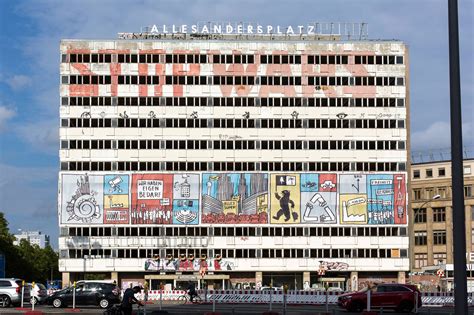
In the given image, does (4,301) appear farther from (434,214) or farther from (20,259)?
(434,214)

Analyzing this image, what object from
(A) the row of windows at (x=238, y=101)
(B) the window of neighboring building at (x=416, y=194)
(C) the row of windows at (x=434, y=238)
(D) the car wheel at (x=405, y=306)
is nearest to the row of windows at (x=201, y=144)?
(A) the row of windows at (x=238, y=101)

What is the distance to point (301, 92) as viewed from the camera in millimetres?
122938

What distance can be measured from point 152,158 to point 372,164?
2958 centimetres

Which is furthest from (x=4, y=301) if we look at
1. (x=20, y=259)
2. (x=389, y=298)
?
(x=20, y=259)

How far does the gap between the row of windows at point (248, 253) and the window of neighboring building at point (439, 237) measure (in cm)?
2478

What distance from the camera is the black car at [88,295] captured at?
57.8 m

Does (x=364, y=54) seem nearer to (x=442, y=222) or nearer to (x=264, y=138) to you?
(x=264, y=138)

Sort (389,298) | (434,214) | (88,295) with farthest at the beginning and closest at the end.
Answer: (434,214) → (88,295) → (389,298)

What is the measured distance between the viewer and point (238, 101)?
122625mm

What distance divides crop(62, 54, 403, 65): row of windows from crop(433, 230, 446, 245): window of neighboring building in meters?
36.1

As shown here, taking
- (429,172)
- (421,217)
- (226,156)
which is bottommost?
(421,217)

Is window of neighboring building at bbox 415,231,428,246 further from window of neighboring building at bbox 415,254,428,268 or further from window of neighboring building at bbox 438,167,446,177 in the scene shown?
window of neighboring building at bbox 438,167,446,177

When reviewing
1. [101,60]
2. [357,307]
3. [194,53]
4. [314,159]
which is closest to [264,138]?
[314,159]

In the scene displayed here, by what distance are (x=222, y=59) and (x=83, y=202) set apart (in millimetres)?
26687
